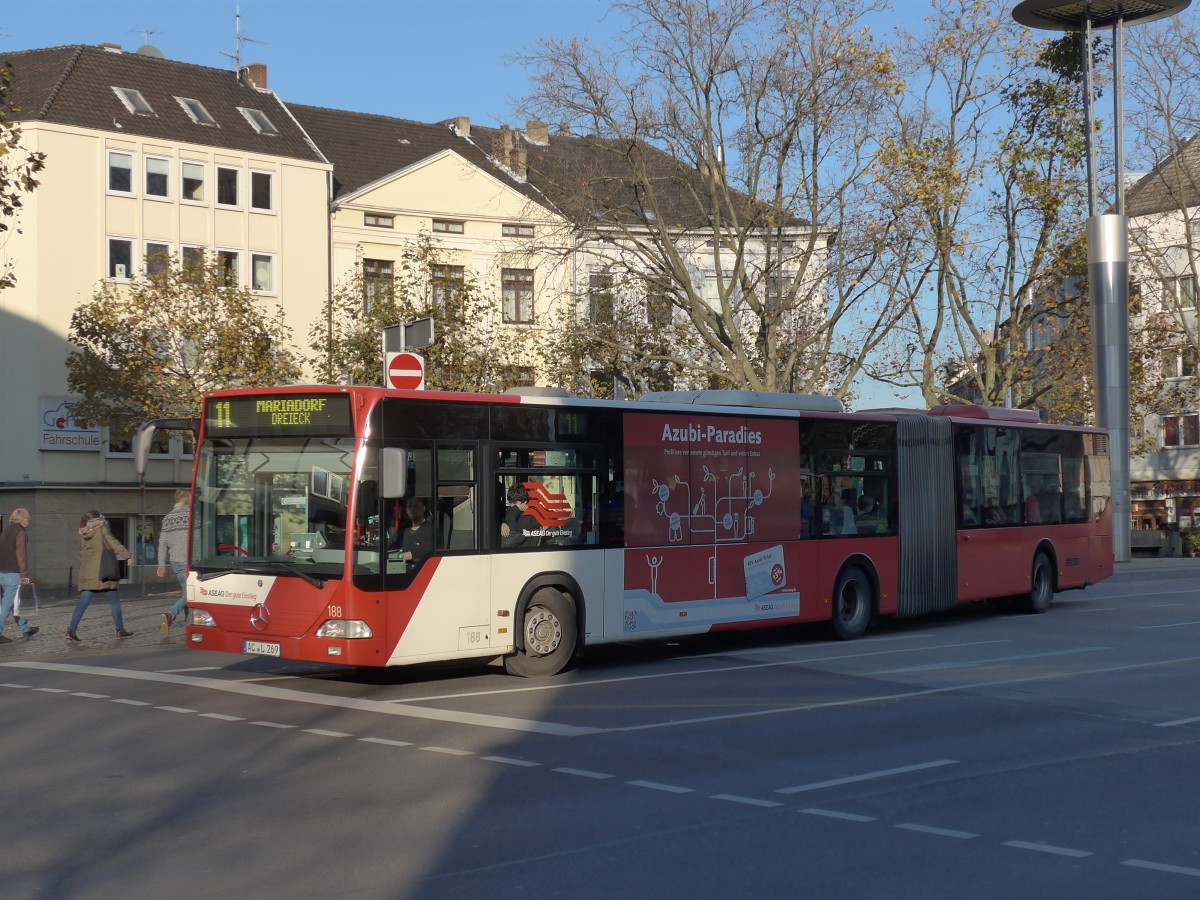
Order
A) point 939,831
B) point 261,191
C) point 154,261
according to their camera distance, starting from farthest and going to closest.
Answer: point 261,191 → point 154,261 → point 939,831

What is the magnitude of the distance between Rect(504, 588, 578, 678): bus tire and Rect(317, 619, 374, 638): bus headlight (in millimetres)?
1975

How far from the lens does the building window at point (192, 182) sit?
48156 millimetres

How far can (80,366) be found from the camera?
36.9m

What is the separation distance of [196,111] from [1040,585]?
35486 millimetres

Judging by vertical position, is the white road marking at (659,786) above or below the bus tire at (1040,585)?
below

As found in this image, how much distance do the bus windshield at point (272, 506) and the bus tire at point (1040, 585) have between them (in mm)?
13251

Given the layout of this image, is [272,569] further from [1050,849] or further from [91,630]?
[91,630]

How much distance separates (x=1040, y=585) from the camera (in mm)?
23703

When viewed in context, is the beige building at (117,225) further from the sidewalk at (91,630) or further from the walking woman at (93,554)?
the walking woman at (93,554)

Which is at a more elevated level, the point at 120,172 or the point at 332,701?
the point at 120,172

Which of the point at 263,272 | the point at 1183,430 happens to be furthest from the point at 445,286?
the point at 1183,430

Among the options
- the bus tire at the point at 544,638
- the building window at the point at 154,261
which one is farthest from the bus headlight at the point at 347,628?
the building window at the point at 154,261

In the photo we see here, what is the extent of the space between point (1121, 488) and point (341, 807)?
30.6m

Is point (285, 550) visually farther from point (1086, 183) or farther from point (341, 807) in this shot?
point (1086, 183)
